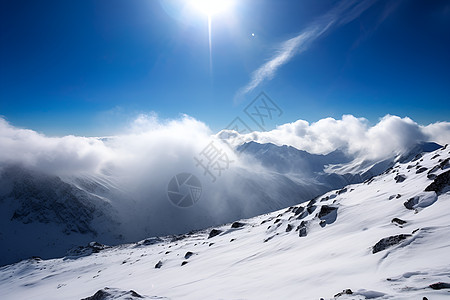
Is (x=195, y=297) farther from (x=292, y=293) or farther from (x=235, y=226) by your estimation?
(x=235, y=226)

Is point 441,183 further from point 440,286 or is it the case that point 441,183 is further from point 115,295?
point 115,295

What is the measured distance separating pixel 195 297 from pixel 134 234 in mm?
207832

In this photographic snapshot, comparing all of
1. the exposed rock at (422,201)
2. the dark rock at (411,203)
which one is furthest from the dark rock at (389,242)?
the dark rock at (411,203)

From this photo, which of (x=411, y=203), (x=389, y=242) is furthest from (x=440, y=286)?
(x=411, y=203)

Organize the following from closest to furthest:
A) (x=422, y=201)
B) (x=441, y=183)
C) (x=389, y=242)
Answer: (x=389, y=242)
(x=422, y=201)
(x=441, y=183)

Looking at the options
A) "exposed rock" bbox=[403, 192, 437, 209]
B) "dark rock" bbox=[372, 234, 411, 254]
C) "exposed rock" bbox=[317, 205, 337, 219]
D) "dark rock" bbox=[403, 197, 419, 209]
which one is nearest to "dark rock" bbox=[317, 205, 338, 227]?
"exposed rock" bbox=[317, 205, 337, 219]

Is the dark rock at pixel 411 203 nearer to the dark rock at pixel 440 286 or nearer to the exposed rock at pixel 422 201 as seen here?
the exposed rock at pixel 422 201

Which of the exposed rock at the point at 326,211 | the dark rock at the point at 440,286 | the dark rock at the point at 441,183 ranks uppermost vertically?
the dark rock at the point at 441,183

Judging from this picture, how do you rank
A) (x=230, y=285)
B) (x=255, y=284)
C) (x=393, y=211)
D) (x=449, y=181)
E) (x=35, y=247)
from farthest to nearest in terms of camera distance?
(x=35, y=247) < (x=393, y=211) < (x=449, y=181) < (x=230, y=285) < (x=255, y=284)

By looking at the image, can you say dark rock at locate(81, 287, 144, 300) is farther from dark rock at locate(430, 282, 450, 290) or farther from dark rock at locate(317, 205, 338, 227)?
dark rock at locate(317, 205, 338, 227)

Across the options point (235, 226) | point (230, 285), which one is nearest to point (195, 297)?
point (230, 285)

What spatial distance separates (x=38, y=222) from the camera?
619 feet

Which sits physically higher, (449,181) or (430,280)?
(449,181)

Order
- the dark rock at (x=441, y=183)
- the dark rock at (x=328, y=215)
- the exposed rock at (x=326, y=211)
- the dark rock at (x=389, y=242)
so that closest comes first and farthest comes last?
1. the dark rock at (x=389, y=242)
2. the dark rock at (x=441, y=183)
3. the dark rock at (x=328, y=215)
4. the exposed rock at (x=326, y=211)
